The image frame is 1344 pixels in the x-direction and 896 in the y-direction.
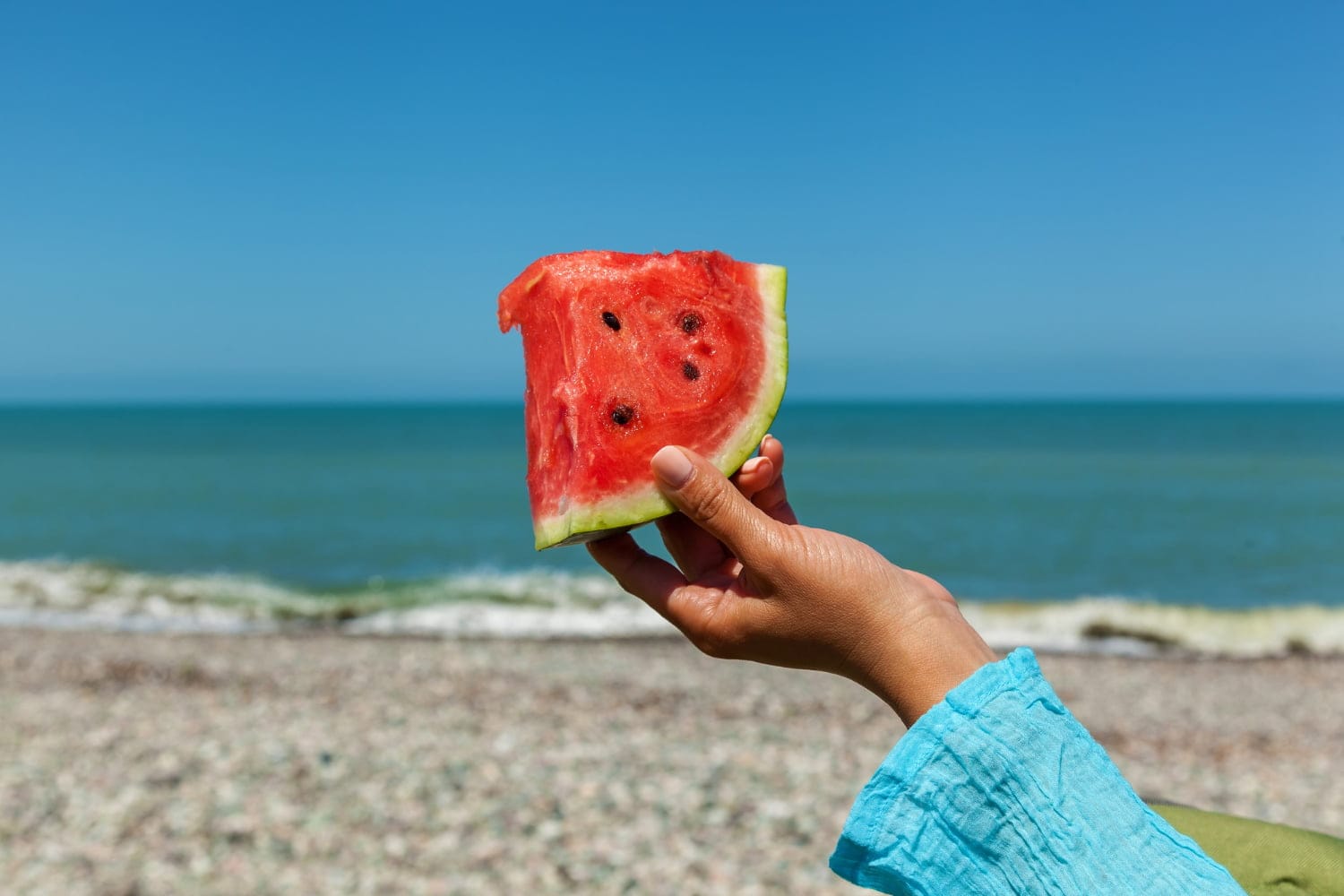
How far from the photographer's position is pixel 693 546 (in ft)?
7.75

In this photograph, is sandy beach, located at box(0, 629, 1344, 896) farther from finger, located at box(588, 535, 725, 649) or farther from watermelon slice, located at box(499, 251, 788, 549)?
watermelon slice, located at box(499, 251, 788, 549)

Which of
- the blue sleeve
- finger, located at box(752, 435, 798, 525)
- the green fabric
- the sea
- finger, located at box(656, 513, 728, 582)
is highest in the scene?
finger, located at box(752, 435, 798, 525)

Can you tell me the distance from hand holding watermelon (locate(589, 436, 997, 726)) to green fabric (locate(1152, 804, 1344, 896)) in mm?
549

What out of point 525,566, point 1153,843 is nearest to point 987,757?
point 1153,843

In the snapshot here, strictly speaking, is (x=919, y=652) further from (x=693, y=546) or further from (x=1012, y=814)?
(x=693, y=546)

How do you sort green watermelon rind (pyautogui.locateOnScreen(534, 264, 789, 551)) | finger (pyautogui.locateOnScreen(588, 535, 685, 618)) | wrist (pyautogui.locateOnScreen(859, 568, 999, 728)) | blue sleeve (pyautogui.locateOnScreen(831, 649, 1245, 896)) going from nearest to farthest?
1. blue sleeve (pyautogui.locateOnScreen(831, 649, 1245, 896))
2. wrist (pyautogui.locateOnScreen(859, 568, 999, 728))
3. green watermelon rind (pyautogui.locateOnScreen(534, 264, 789, 551))
4. finger (pyautogui.locateOnScreen(588, 535, 685, 618))

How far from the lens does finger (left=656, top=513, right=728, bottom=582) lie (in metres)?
2.34

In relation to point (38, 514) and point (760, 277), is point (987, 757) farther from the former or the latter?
point (38, 514)

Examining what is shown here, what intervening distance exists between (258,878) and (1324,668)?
38.4 ft

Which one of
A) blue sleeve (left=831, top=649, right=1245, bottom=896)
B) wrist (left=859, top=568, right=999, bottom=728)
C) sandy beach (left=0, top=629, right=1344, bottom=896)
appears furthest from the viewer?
sandy beach (left=0, top=629, right=1344, bottom=896)

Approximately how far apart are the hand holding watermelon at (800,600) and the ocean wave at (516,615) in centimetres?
1060

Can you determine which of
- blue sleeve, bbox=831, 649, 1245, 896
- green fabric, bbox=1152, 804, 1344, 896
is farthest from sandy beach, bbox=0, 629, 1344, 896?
blue sleeve, bbox=831, 649, 1245, 896

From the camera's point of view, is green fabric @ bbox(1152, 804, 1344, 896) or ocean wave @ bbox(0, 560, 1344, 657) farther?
ocean wave @ bbox(0, 560, 1344, 657)

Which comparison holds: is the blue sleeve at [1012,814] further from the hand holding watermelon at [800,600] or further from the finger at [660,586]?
the finger at [660,586]
